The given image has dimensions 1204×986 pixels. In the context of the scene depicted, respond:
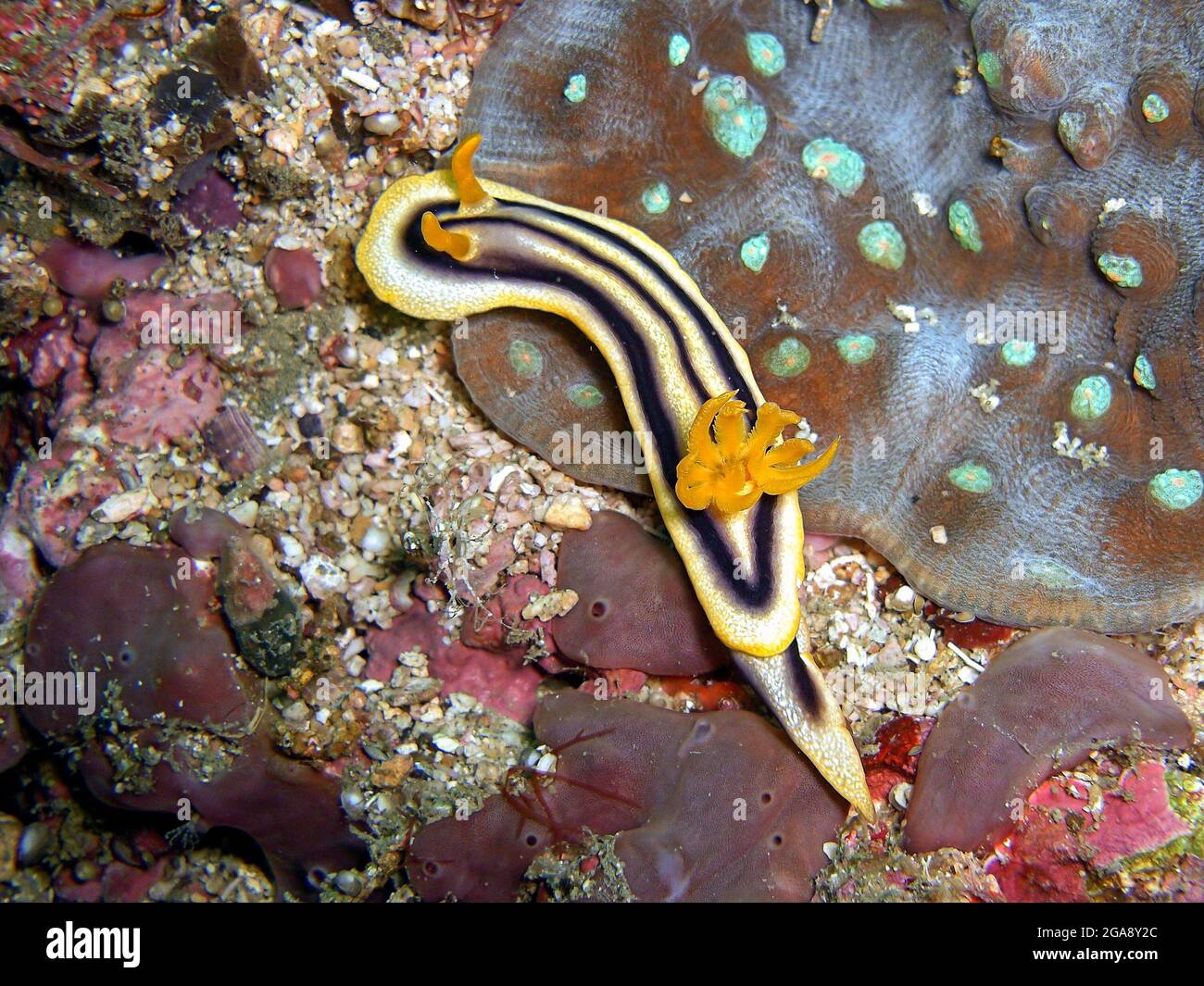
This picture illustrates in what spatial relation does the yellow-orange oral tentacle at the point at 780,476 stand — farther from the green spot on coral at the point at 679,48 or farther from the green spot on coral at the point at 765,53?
the green spot on coral at the point at 679,48

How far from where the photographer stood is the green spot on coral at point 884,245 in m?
4.16

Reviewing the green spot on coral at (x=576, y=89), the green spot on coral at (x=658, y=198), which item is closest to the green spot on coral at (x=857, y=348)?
the green spot on coral at (x=658, y=198)

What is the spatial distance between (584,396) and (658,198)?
1.33 metres

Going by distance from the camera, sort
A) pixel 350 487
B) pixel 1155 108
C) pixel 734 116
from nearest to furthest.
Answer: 1. pixel 1155 108
2. pixel 734 116
3. pixel 350 487

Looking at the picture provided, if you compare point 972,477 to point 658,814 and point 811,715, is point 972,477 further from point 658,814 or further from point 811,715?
point 658,814

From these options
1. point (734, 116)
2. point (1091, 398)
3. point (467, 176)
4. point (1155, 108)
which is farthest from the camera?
point (734, 116)

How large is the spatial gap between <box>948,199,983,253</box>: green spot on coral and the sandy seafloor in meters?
1.91

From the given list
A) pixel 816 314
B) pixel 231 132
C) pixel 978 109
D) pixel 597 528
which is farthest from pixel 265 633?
pixel 978 109

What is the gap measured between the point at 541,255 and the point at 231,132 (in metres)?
2.11

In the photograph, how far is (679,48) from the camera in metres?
4.20

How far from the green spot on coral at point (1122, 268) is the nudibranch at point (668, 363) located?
1.89 m

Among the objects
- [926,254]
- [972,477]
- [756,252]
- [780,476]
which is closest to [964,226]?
[926,254]

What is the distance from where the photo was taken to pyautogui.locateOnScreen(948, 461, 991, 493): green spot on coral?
4043mm
